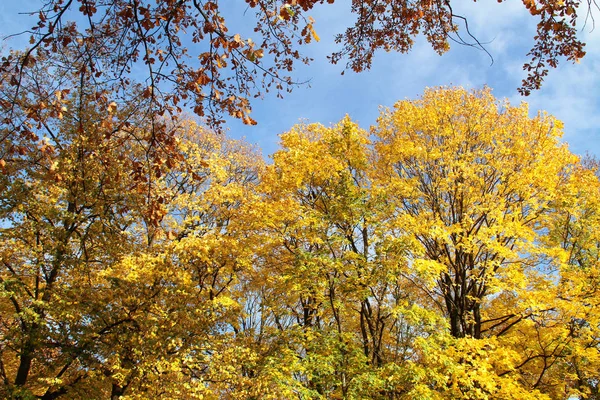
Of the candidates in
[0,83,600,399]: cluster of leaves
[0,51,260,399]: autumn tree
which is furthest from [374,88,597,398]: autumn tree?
[0,51,260,399]: autumn tree

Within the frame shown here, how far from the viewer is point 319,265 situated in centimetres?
867

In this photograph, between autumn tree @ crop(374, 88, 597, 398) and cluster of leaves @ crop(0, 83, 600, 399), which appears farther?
autumn tree @ crop(374, 88, 597, 398)

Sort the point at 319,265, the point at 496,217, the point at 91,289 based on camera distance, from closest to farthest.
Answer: the point at 91,289 → the point at 319,265 → the point at 496,217

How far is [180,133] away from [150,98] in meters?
11.0

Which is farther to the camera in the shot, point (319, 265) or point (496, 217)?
point (496, 217)

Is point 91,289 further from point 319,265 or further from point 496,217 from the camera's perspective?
point 496,217

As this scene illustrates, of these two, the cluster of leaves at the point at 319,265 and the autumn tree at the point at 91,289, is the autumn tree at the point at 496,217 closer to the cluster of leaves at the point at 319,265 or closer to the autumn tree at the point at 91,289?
the cluster of leaves at the point at 319,265

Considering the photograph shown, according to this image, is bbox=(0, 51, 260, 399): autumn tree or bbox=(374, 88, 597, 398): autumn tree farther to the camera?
bbox=(374, 88, 597, 398): autumn tree

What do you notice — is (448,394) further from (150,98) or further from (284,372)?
(150,98)

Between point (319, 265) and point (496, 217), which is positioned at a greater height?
point (496, 217)

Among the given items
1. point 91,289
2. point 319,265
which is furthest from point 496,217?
point 91,289

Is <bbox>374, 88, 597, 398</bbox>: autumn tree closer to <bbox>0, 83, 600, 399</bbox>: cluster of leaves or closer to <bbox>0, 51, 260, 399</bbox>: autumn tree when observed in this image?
<bbox>0, 83, 600, 399</bbox>: cluster of leaves

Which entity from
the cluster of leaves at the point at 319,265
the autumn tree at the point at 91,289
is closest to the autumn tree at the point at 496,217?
the cluster of leaves at the point at 319,265

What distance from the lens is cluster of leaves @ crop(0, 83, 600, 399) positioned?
744cm
